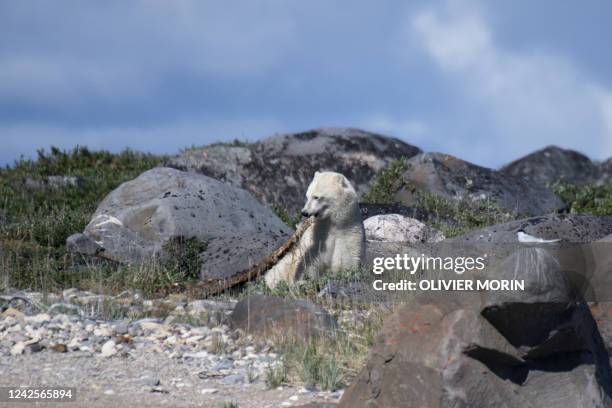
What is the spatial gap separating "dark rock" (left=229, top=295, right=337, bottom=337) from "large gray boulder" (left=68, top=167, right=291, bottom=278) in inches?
191

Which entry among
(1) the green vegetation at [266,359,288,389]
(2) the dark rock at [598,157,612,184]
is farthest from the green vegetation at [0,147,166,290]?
(2) the dark rock at [598,157,612,184]

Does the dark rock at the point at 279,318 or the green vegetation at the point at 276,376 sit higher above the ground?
the dark rock at the point at 279,318

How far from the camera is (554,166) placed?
38.3 meters

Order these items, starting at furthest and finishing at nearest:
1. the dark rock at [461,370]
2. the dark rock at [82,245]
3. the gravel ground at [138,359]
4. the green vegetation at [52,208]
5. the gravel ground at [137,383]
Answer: the dark rock at [82,245]
the green vegetation at [52,208]
the gravel ground at [138,359]
the gravel ground at [137,383]
the dark rock at [461,370]

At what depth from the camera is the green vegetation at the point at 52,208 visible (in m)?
12.4

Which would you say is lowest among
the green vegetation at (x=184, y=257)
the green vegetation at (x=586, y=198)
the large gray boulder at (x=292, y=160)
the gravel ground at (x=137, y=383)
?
the gravel ground at (x=137, y=383)

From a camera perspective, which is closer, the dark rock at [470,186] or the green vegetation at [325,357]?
the green vegetation at [325,357]

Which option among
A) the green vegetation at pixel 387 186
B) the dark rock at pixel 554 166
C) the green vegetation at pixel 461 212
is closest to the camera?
the green vegetation at pixel 461 212

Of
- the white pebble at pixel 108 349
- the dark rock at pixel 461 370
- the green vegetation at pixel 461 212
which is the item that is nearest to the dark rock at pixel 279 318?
the white pebble at pixel 108 349

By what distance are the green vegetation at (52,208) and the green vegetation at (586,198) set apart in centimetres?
1107

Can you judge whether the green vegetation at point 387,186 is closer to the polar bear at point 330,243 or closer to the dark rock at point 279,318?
the polar bear at point 330,243

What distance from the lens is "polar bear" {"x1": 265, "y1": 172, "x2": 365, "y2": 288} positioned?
38.2 ft

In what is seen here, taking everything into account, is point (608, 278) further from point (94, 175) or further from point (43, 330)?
point (94, 175)

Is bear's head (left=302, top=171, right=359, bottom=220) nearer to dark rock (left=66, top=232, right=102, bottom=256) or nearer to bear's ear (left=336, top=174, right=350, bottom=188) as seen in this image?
bear's ear (left=336, top=174, right=350, bottom=188)
